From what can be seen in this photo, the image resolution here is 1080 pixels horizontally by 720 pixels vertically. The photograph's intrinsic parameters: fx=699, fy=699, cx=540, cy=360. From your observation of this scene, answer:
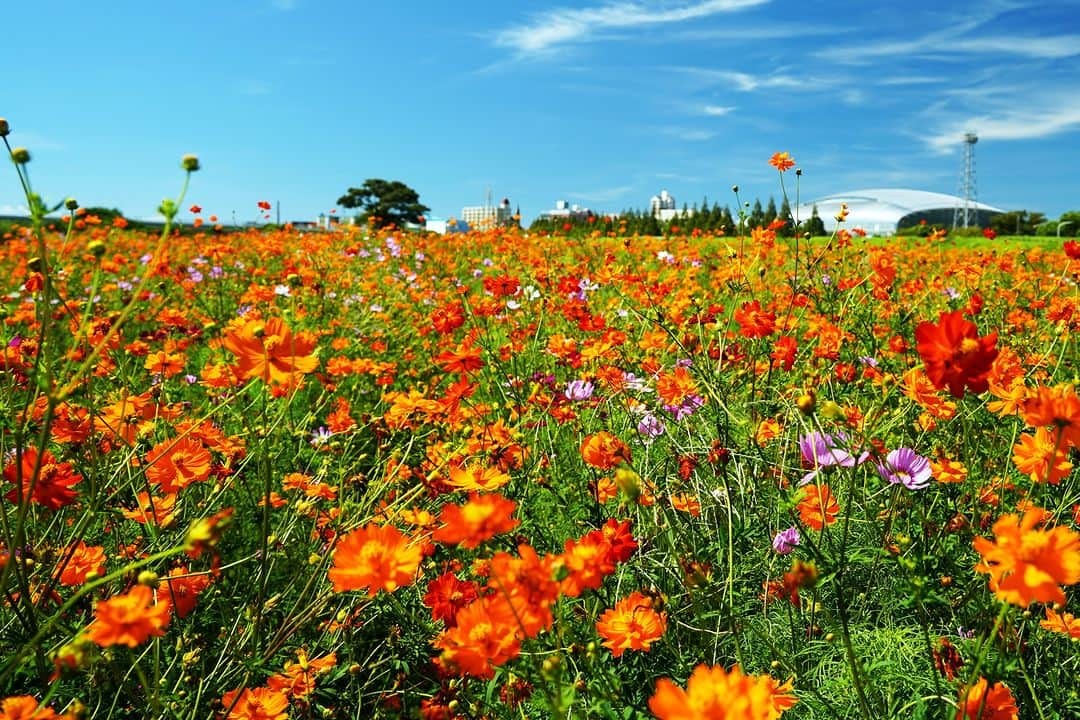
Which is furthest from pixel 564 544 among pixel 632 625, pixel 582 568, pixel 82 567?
pixel 82 567

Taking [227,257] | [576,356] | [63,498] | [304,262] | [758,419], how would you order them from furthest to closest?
[227,257], [304,262], [576,356], [758,419], [63,498]

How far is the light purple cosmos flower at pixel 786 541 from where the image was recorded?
1.21 metres

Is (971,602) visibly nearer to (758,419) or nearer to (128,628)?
(758,419)

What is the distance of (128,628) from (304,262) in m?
4.57

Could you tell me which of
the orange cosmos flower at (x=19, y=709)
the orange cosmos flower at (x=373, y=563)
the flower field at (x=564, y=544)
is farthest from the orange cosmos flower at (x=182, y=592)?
the orange cosmos flower at (x=373, y=563)

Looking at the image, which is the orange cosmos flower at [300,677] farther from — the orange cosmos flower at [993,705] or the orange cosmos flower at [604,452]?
the orange cosmos flower at [993,705]

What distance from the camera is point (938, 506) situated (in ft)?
5.44

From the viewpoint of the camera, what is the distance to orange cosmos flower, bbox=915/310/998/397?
0.81 meters

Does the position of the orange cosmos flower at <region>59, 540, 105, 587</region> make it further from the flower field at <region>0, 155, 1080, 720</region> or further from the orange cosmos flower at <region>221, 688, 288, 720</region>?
the orange cosmos flower at <region>221, 688, 288, 720</region>

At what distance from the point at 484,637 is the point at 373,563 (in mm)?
146

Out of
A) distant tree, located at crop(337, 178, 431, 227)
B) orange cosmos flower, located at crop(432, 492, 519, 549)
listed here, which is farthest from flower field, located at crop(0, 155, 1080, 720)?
distant tree, located at crop(337, 178, 431, 227)

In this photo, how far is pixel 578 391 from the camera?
1.80 meters

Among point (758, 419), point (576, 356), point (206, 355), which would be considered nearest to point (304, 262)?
point (206, 355)

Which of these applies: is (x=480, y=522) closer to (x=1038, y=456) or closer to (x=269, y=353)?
(x=269, y=353)
